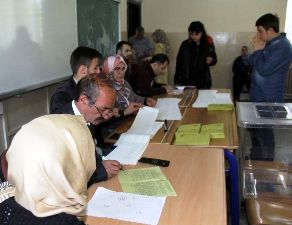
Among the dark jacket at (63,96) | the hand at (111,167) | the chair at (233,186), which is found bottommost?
the chair at (233,186)

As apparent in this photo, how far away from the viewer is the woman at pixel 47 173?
796mm

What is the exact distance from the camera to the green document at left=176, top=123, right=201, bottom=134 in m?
2.08

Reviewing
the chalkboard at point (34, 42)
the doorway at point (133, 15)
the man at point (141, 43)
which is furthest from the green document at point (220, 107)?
the doorway at point (133, 15)

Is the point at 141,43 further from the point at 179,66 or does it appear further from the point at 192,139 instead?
the point at 192,139

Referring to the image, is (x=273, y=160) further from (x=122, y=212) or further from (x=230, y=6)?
(x=230, y=6)

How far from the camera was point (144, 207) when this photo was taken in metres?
1.18

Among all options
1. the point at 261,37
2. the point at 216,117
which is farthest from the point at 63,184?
the point at 261,37

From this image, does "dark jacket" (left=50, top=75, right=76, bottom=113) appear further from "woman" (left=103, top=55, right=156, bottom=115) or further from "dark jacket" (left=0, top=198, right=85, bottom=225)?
"dark jacket" (left=0, top=198, right=85, bottom=225)

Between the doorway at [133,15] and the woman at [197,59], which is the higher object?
the doorway at [133,15]

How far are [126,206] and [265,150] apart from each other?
5.43 ft

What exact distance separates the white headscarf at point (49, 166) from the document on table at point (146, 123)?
119 centimetres

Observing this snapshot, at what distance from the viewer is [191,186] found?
135cm

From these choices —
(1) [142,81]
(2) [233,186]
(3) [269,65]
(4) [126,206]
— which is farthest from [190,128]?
(1) [142,81]

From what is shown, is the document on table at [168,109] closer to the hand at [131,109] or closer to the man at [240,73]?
the hand at [131,109]
